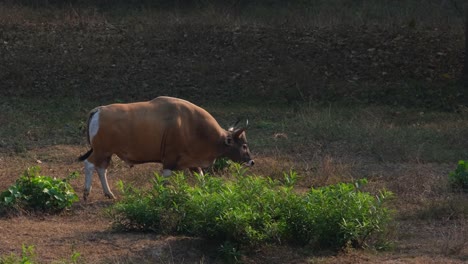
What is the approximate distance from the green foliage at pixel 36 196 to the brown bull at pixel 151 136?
82 centimetres

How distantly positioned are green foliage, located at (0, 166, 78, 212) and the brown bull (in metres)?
0.82

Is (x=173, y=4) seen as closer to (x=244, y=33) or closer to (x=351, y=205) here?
(x=244, y=33)

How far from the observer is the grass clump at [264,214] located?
770cm

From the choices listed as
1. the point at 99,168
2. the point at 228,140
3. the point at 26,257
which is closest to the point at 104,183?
the point at 99,168

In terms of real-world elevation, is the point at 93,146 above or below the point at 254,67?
above

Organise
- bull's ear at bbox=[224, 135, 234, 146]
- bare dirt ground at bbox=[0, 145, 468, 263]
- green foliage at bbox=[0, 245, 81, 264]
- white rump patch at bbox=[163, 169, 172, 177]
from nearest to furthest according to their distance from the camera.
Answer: green foliage at bbox=[0, 245, 81, 264] < bare dirt ground at bbox=[0, 145, 468, 263] < white rump patch at bbox=[163, 169, 172, 177] < bull's ear at bbox=[224, 135, 234, 146]

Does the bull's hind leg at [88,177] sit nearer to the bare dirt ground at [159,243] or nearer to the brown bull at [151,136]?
the brown bull at [151,136]

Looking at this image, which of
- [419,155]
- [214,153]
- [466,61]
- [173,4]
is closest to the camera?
[214,153]

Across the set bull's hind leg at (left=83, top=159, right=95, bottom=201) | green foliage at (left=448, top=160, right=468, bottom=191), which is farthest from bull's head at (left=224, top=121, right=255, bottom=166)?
green foliage at (left=448, top=160, right=468, bottom=191)

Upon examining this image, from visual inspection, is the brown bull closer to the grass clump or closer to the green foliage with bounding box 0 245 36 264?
the grass clump

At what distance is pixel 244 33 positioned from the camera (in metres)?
21.5

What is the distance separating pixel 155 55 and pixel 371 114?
6.01 metres

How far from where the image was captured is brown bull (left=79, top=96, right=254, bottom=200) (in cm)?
1024

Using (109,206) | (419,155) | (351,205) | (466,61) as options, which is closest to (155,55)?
(466,61)
